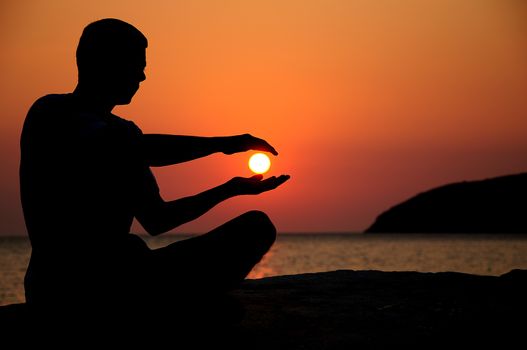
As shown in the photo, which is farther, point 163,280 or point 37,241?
point 163,280

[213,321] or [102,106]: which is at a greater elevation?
[102,106]

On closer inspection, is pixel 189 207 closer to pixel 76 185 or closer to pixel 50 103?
pixel 76 185

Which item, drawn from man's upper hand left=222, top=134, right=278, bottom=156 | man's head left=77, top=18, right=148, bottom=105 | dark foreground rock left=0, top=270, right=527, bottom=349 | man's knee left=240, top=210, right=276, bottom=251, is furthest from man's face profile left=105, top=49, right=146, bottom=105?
dark foreground rock left=0, top=270, right=527, bottom=349

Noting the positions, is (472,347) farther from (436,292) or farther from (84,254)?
(84,254)

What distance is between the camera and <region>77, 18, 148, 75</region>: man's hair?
3.80 m

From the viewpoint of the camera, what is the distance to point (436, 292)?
23.2ft

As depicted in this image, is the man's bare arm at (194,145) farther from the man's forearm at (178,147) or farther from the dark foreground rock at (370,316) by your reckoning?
the dark foreground rock at (370,316)

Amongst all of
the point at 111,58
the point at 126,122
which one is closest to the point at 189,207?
the point at 126,122

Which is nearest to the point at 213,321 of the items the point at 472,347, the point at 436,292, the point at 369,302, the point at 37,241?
the point at 37,241

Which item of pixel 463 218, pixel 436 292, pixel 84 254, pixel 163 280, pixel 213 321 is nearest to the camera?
pixel 84 254

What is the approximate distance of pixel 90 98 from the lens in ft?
12.7

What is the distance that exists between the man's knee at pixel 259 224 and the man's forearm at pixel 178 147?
1.66 feet

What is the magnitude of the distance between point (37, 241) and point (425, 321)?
3294mm

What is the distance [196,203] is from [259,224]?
2.11ft
